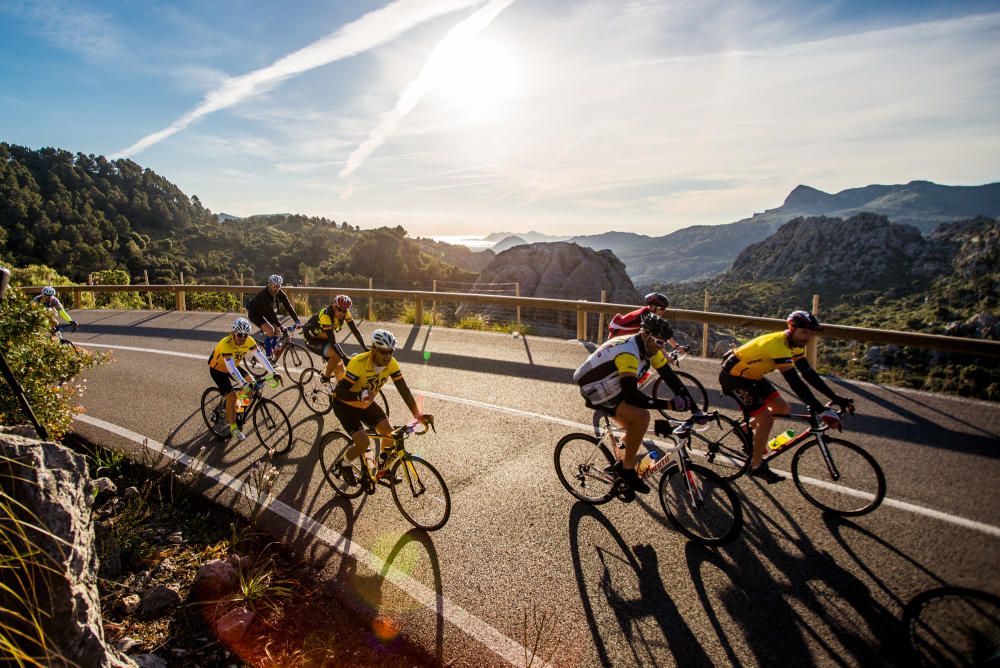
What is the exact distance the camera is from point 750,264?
465 ft

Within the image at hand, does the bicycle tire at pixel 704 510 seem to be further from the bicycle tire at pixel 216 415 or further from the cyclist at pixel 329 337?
the bicycle tire at pixel 216 415

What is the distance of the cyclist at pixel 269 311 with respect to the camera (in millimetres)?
10008

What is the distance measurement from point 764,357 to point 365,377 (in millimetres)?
4577

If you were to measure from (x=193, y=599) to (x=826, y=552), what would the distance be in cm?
553

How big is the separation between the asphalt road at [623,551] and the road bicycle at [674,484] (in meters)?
0.16

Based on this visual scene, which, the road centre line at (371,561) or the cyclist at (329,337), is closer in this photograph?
the road centre line at (371,561)

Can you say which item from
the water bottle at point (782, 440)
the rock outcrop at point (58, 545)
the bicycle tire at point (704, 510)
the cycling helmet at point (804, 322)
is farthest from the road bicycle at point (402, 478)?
the cycling helmet at point (804, 322)

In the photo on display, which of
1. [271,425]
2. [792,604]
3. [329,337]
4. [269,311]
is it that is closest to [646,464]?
→ [792,604]

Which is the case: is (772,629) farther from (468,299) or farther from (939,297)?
(939,297)

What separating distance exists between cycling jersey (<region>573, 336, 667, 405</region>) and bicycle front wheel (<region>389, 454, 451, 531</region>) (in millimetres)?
1940

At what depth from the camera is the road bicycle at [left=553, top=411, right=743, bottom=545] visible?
15.6 ft

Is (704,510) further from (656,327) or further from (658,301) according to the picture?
(658,301)

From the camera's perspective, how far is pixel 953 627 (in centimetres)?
354

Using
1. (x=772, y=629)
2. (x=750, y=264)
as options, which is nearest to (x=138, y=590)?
(x=772, y=629)
